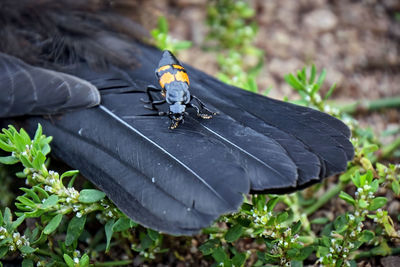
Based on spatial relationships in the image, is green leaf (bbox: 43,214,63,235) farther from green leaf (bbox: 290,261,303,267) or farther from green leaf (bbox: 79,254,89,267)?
green leaf (bbox: 290,261,303,267)

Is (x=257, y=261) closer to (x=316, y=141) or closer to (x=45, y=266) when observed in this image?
(x=316, y=141)

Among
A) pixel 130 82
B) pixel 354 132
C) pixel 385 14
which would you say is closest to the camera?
pixel 130 82

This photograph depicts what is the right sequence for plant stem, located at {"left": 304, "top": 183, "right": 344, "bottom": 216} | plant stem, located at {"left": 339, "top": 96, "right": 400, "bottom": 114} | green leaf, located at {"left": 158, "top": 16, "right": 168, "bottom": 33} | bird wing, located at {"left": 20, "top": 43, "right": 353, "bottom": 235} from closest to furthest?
bird wing, located at {"left": 20, "top": 43, "right": 353, "bottom": 235} < plant stem, located at {"left": 304, "top": 183, "right": 344, "bottom": 216} < green leaf, located at {"left": 158, "top": 16, "right": 168, "bottom": 33} < plant stem, located at {"left": 339, "top": 96, "right": 400, "bottom": 114}

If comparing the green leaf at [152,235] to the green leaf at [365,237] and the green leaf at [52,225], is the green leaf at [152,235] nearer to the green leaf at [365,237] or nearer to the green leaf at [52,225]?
the green leaf at [52,225]

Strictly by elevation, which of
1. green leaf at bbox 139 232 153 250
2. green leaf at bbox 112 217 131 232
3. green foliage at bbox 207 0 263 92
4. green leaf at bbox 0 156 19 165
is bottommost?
green leaf at bbox 139 232 153 250

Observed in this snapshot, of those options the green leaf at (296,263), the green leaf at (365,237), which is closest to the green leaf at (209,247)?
the green leaf at (296,263)

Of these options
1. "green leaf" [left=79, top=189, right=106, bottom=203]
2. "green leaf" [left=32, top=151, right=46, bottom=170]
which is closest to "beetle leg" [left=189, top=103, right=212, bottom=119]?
"green leaf" [left=79, top=189, right=106, bottom=203]

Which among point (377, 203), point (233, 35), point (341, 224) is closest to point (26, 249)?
point (341, 224)

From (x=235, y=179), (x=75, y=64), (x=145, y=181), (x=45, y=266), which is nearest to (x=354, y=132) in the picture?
(x=235, y=179)
